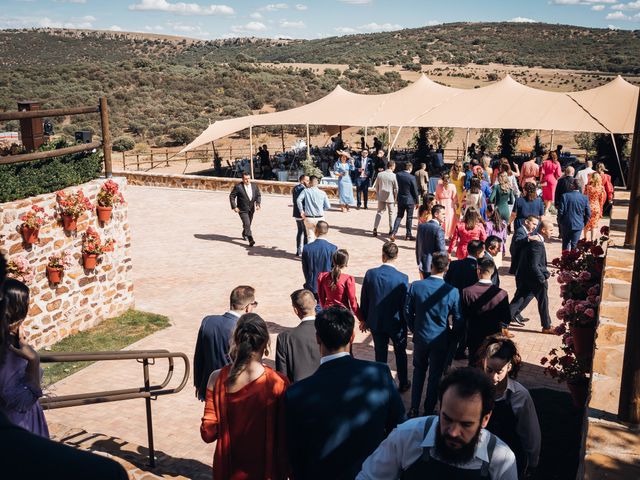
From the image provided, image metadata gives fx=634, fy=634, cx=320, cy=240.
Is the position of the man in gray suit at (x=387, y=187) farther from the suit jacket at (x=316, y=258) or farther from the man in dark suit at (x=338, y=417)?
the man in dark suit at (x=338, y=417)

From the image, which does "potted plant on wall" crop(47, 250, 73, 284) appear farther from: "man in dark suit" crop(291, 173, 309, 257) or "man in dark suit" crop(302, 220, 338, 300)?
"man in dark suit" crop(291, 173, 309, 257)

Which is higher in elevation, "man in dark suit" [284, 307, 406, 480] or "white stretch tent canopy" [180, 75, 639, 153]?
"white stretch tent canopy" [180, 75, 639, 153]

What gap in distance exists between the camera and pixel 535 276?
320 inches

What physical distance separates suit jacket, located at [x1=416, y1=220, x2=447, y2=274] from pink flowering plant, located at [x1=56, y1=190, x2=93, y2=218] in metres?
4.80

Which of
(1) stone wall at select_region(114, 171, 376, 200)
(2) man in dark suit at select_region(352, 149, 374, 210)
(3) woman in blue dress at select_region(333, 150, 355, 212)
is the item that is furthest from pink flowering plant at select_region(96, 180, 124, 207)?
(1) stone wall at select_region(114, 171, 376, 200)

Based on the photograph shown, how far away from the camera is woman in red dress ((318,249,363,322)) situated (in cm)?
653

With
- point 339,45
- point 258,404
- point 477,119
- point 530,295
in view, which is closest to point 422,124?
point 477,119

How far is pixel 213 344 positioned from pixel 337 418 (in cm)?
198

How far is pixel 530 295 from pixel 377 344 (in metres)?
3.10

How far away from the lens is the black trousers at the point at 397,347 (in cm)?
640

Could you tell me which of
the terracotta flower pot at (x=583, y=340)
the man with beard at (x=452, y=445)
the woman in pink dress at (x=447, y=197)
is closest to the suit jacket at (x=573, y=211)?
the woman in pink dress at (x=447, y=197)

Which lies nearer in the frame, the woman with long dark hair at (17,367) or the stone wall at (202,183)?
the woman with long dark hair at (17,367)

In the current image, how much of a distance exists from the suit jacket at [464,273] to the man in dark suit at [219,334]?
9.16ft

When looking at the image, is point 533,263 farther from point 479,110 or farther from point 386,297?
point 479,110
